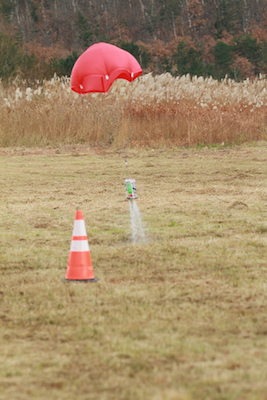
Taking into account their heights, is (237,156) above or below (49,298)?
below

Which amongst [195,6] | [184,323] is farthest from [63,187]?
[195,6]

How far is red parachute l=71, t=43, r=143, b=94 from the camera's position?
326 inches

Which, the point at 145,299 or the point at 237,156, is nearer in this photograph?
the point at 145,299

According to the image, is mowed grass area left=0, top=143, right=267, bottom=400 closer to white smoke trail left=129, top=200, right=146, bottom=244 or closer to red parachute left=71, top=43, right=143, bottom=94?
white smoke trail left=129, top=200, right=146, bottom=244

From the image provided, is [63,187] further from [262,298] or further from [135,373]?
[135,373]

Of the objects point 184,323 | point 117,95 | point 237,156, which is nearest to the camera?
point 184,323

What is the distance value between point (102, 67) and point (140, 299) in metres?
4.25

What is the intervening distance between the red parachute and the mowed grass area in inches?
63.3

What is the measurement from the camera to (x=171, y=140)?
1709 centimetres

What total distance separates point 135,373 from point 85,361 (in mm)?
321

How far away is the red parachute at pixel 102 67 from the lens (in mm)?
8273

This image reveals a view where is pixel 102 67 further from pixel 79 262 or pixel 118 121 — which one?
pixel 118 121

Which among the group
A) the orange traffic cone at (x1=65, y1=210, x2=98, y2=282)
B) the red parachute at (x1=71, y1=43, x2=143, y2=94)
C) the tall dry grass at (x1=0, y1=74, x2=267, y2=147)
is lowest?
the tall dry grass at (x1=0, y1=74, x2=267, y2=147)

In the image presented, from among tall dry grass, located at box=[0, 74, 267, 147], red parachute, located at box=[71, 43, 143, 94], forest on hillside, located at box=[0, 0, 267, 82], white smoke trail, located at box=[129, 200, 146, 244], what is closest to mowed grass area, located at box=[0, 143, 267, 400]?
white smoke trail, located at box=[129, 200, 146, 244]
